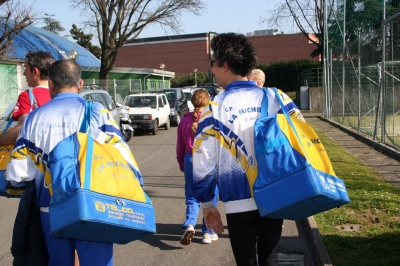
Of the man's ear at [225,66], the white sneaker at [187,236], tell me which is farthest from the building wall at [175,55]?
the man's ear at [225,66]

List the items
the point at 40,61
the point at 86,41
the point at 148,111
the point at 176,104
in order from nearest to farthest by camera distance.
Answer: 1. the point at 40,61
2. the point at 148,111
3. the point at 176,104
4. the point at 86,41

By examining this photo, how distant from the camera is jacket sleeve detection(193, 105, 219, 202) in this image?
10.6 ft

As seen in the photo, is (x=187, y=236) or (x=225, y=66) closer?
(x=225, y=66)

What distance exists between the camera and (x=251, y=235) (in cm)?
327

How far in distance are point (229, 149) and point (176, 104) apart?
2234cm

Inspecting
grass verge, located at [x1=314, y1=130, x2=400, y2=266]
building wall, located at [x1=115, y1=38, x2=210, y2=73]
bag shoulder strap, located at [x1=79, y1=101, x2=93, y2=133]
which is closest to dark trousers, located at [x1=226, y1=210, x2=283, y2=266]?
bag shoulder strap, located at [x1=79, y1=101, x2=93, y2=133]

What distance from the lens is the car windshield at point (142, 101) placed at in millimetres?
21562

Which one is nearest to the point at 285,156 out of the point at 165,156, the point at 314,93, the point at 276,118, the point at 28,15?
the point at 276,118

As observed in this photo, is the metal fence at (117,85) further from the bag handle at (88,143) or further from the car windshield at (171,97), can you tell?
the bag handle at (88,143)

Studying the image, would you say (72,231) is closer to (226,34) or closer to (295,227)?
(226,34)

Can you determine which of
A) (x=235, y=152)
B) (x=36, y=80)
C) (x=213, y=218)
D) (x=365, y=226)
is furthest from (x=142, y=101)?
(x=235, y=152)

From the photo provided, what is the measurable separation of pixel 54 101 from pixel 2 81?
22.4 m

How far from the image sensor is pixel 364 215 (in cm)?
667

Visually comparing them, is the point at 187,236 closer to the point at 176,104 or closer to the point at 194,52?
the point at 176,104
